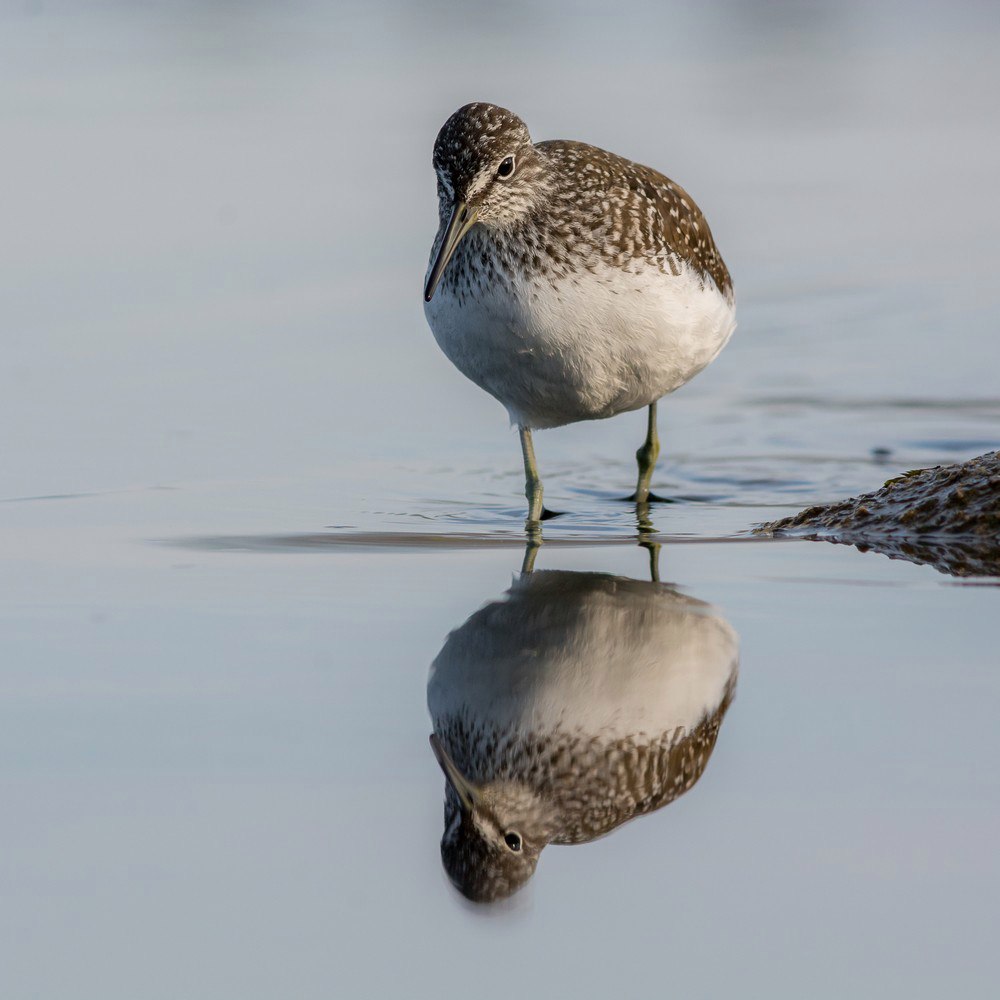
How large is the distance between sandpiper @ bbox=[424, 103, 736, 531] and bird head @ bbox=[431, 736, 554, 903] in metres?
3.11

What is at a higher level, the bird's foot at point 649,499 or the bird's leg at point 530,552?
the bird's leg at point 530,552

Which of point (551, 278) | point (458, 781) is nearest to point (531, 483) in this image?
point (551, 278)

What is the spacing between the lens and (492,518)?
852cm

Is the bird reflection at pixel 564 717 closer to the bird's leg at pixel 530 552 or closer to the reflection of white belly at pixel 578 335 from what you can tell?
the bird's leg at pixel 530 552

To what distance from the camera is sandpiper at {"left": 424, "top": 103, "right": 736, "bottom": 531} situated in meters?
7.75

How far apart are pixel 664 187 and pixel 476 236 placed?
4.61ft

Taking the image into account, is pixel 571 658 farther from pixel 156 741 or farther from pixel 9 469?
pixel 9 469

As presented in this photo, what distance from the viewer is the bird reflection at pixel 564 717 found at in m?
4.81

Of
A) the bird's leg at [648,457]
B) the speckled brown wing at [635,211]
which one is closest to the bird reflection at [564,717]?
the speckled brown wing at [635,211]

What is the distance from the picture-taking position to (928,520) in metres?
7.46

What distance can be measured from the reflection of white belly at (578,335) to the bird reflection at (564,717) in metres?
1.61

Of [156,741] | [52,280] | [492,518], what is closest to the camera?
[156,741]

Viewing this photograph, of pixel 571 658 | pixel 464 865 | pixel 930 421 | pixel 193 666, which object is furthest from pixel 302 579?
pixel 930 421

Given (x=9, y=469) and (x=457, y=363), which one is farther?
(x=9, y=469)
